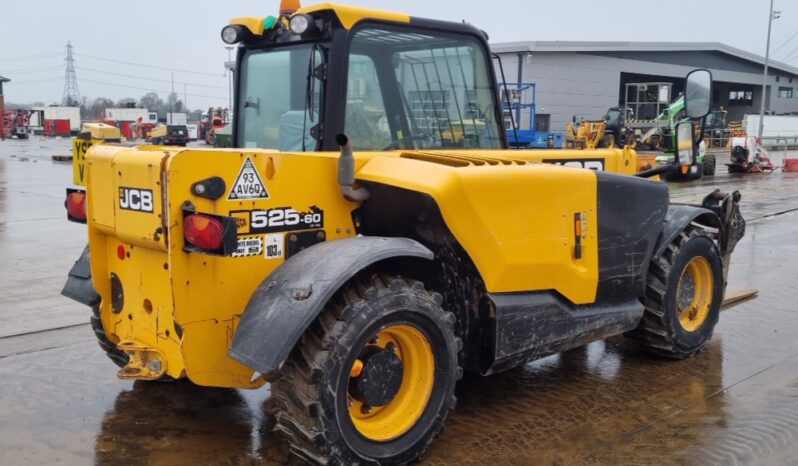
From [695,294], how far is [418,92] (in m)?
2.66

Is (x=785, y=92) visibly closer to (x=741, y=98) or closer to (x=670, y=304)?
(x=741, y=98)

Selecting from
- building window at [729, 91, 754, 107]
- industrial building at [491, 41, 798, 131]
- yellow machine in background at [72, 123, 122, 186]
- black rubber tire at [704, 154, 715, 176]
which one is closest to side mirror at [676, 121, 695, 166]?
yellow machine in background at [72, 123, 122, 186]

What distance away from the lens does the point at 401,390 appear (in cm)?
380

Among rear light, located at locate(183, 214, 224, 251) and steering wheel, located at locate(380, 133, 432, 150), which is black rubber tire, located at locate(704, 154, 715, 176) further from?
rear light, located at locate(183, 214, 224, 251)

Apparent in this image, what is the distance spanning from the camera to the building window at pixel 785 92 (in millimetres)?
60934

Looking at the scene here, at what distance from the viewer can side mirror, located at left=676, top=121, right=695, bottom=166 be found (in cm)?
512

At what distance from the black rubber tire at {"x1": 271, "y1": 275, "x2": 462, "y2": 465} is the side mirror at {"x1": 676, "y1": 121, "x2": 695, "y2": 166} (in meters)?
2.45

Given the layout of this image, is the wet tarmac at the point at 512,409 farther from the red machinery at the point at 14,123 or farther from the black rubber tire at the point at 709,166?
the red machinery at the point at 14,123

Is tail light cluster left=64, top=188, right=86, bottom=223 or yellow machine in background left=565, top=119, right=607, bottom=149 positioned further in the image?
yellow machine in background left=565, top=119, right=607, bottom=149

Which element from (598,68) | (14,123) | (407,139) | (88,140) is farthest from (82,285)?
(14,123)

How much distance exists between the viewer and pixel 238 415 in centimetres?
436

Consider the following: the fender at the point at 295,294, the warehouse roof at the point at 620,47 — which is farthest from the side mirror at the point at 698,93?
the warehouse roof at the point at 620,47

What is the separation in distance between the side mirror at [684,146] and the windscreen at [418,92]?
1238 mm

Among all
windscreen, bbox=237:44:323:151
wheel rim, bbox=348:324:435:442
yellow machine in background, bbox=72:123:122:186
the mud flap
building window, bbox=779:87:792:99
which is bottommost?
wheel rim, bbox=348:324:435:442
